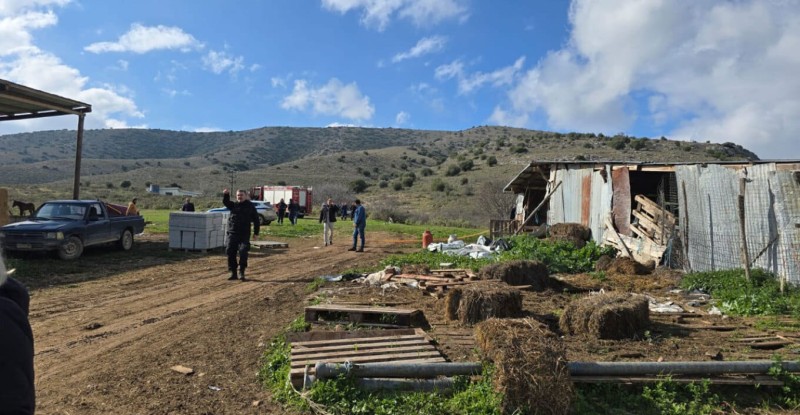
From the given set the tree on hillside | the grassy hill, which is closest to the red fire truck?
the grassy hill

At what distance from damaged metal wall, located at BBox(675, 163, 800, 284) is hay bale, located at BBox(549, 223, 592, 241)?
15.1 feet

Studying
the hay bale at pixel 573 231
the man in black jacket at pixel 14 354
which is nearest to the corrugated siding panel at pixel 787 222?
the hay bale at pixel 573 231

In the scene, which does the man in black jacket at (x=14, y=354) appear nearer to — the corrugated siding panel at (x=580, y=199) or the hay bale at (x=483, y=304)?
the hay bale at (x=483, y=304)

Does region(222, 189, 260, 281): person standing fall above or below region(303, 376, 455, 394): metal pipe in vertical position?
above

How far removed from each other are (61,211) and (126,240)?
2124mm

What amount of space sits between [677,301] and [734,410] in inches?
211

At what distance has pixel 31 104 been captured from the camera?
16.9 meters

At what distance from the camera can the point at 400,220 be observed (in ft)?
122

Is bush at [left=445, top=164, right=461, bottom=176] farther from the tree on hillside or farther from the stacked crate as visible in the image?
the stacked crate

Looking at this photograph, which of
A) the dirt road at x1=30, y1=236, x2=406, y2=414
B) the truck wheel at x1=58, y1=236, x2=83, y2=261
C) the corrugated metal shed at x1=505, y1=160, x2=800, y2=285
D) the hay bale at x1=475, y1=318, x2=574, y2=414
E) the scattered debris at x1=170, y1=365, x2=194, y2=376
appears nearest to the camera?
the hay bale at x1=475, y1=318, x2=574, y2=414

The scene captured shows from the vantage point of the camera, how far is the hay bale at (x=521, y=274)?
1051cm

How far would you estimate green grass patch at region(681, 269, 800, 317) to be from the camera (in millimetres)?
8614

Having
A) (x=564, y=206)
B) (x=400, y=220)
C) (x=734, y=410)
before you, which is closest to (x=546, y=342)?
(x=734, y=410)

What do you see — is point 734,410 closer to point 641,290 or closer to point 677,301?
point 677,301
